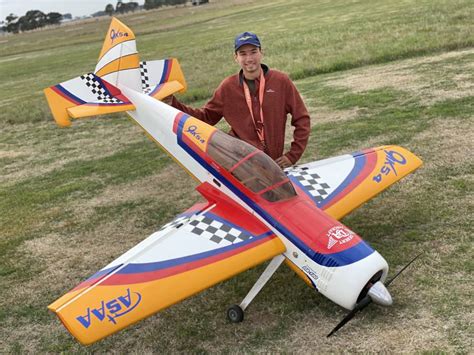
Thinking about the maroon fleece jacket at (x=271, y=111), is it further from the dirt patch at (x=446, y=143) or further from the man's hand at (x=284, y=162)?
the dirt patch at (x=446, y=143)

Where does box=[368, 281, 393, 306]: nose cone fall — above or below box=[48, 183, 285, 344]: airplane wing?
below

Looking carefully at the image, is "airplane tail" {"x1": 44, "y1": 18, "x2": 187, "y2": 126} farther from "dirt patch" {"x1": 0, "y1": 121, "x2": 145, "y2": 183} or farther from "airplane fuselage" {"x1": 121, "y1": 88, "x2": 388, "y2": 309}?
"dirt patch" {"x1": 0, "y1": 121, "x2": 145, "y2": 183}

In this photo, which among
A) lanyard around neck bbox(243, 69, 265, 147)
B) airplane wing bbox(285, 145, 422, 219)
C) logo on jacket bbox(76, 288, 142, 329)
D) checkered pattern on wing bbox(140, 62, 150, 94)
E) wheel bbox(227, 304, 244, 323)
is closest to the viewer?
logo on jacket bbox(76, 288, 142, 329)

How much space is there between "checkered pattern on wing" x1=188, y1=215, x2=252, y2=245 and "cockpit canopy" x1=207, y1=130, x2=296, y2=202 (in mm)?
495

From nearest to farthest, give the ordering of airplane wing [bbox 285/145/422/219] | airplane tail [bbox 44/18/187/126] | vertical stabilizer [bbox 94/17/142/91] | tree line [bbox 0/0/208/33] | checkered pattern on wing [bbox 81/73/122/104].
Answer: airplane wing [bbox 285/145/422/219]
airplane tail [bbox 44/18/187/126]
checkered pattern on wing [bbox 81/73/122/104]
vertical stabilizer [bbox 94/17/142/91]
tree line [bbox 0/0/208/33]

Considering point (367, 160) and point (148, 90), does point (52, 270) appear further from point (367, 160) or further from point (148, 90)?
point (367, 160)

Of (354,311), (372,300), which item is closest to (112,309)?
(354,311)

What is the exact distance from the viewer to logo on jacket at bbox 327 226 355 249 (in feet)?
14.2

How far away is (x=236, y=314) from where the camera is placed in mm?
4727

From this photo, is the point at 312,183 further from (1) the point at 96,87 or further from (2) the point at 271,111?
(1) the point at 96,87

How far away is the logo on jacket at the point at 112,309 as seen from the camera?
4.07 meters

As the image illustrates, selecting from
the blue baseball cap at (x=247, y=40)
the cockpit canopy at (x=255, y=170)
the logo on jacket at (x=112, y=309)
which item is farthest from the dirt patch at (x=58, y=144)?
the logo on jacket at (x=112, y=309)

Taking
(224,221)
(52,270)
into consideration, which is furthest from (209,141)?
(52,270)

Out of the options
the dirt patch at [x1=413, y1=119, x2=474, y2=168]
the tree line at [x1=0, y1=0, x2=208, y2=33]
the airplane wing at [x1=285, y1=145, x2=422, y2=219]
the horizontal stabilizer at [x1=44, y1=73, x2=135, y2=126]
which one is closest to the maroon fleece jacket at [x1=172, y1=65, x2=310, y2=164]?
the airplane wing at [x1=285, y1=145, x2=422, y2=219]
